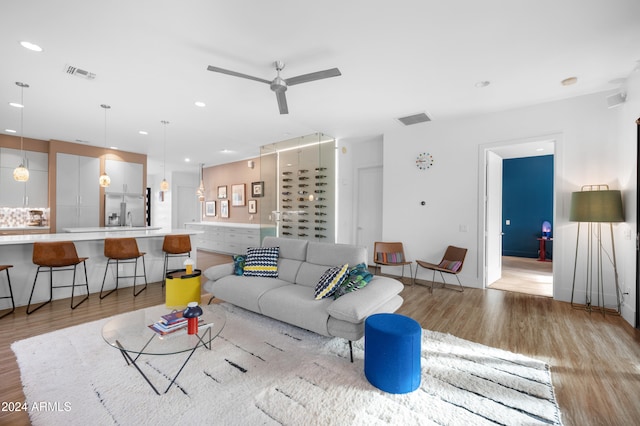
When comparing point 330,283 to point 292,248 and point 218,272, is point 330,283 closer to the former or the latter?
point 292,248

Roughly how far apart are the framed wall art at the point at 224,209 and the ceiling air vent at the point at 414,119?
241 inches

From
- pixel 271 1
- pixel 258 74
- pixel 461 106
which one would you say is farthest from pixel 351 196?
pixel 271 1

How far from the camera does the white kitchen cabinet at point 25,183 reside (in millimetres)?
5766

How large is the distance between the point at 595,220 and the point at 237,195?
7.89 m

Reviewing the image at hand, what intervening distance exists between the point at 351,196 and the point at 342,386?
190 inches

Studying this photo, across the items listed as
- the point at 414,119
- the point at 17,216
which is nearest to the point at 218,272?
the point at 414,119

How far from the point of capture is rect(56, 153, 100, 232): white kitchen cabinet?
6.21 m

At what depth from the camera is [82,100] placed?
4027 mm

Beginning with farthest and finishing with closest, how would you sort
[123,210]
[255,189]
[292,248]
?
[255,189] < [123,210] < [292,248]

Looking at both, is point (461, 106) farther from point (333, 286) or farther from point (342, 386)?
point (342, 386)

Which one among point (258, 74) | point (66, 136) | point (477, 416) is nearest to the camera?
point (477, 416)

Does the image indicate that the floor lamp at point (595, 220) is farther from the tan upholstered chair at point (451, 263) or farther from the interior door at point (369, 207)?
the interior door at point (369, 207)

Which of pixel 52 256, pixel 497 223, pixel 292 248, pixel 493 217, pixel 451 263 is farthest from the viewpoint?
pixel 497 223

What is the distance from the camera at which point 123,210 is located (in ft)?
23.6
